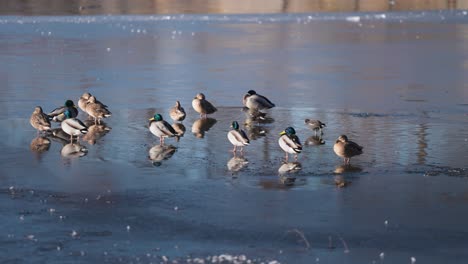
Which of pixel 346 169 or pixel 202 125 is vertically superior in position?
pixel 202 125

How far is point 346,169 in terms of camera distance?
10797mm

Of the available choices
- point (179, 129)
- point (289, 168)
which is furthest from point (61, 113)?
point (289, 168)

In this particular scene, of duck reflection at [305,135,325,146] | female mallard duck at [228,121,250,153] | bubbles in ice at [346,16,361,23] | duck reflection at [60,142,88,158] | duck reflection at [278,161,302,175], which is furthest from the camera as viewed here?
bubbles in ice at [346,16,361,23]

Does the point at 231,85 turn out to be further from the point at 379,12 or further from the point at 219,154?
the point at 379,12

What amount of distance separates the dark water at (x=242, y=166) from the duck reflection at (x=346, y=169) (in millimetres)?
55

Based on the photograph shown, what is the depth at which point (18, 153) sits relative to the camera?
1196cm

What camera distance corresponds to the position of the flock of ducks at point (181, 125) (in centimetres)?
1115

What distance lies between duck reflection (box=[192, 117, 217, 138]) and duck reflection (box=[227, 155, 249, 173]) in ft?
5.59

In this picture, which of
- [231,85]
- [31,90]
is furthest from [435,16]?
[31,90]

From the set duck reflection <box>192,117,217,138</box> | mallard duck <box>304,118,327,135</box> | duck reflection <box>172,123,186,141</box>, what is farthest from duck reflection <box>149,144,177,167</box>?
mallard duck <box>304,118,327,135</box>

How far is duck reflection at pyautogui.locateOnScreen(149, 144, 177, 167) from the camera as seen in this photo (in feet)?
37.7

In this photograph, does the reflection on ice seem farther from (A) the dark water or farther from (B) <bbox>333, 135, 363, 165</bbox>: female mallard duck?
(B) <bbox>333, 135, 363, 165</bbox>: female mallard duck

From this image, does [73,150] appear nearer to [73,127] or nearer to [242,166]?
[73,127]

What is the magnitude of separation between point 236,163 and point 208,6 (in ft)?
115
